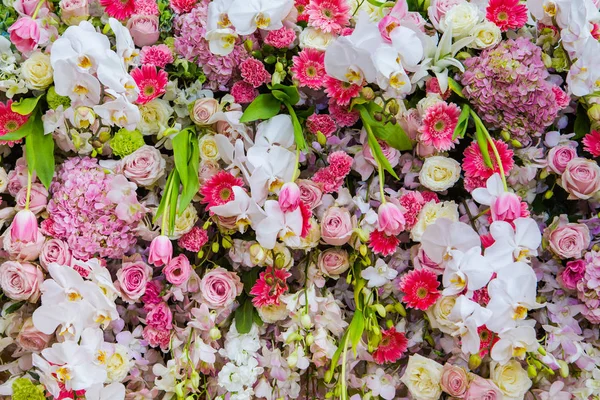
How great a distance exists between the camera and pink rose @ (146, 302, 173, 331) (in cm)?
108

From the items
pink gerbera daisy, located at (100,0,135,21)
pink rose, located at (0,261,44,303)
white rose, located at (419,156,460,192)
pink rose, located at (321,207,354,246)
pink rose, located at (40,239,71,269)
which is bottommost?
pink rose, located at (0,261,44,303)

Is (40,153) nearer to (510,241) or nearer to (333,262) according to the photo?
(333,262)

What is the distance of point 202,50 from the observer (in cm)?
106

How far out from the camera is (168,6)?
3.77 ft

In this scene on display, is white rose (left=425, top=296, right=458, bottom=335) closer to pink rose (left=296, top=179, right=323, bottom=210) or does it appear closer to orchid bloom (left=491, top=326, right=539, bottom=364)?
orchid bloom (left=491, top=326, right=539, bottom=364)

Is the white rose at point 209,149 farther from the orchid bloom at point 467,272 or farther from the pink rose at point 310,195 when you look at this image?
the orchid bloom at point 467,272

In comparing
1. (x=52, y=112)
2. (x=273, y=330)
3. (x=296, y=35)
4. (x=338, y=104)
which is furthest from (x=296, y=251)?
(x=52, y=112)

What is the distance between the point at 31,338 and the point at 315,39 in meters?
0.73

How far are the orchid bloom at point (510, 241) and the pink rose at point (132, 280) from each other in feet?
1.93

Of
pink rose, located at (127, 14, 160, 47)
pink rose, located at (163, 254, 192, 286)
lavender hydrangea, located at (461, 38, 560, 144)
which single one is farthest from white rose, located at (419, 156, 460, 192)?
pink rose, located at (127, 14, 160, 47)

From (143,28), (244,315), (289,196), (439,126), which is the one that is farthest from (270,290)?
(143,28)

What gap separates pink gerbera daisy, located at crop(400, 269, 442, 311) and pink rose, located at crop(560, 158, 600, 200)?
0.95 ft

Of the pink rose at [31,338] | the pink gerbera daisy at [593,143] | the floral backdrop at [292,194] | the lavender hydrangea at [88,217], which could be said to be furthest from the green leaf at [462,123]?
the pink rose at [31,338]

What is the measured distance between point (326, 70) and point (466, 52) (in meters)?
0.26
